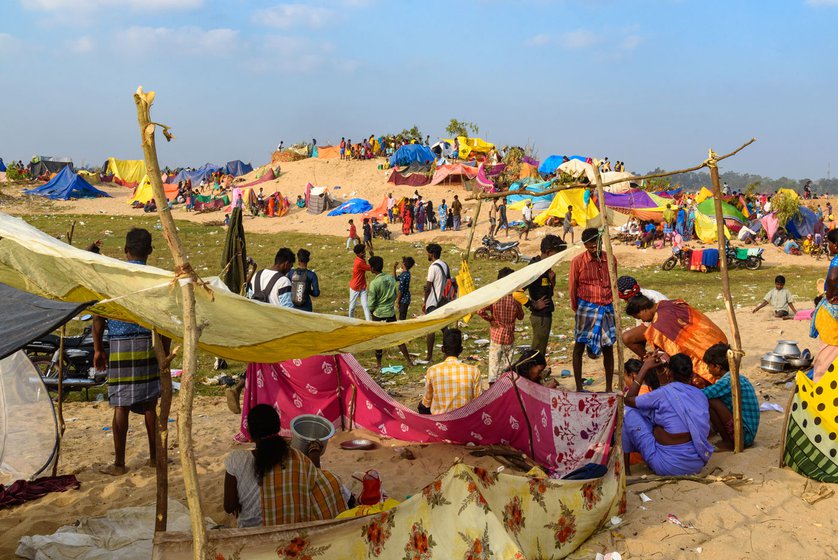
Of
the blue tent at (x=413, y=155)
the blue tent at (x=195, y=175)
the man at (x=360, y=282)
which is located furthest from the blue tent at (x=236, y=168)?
the man at (x=360, y=282)

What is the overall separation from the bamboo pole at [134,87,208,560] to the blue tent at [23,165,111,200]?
35.3 metres

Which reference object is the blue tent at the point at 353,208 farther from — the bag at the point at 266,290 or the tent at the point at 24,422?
the tent at the point at 24,422

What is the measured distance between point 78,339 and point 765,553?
6.95 metres

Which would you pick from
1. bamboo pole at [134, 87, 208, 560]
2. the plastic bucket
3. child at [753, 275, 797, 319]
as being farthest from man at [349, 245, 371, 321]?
child at [753, 275, 797, 319]

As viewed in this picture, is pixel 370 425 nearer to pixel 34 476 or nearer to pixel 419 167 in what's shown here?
pixel 34 476

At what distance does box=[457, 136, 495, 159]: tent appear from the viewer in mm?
35344

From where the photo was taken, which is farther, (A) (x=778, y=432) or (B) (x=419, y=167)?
(B) (x=419, y=167)

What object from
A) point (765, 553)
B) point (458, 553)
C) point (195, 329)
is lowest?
point (765, 553)

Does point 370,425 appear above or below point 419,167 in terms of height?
below

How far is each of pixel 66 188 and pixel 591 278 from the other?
114 feet

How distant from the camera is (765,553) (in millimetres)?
3709

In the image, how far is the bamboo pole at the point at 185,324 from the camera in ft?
8.93

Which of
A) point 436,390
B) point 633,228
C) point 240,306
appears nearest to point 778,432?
point 436,390

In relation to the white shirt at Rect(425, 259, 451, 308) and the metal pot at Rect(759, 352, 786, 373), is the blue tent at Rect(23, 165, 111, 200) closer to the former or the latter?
the white shirt at Rect(425, 259, 451, 308)
